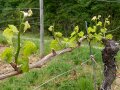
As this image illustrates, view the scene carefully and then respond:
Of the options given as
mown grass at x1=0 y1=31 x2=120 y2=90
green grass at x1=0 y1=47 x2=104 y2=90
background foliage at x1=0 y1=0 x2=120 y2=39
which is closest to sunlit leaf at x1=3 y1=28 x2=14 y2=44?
mown grass at x1=0 y1=31 x2=120 y2=90

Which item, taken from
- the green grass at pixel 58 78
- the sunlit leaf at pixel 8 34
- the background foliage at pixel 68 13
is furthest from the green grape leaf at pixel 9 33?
the background foliage at pixel 68 13

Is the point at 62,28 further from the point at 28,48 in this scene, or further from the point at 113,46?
the point at 28,48

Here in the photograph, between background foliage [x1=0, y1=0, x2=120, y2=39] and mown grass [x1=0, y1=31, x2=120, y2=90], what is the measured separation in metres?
5.57

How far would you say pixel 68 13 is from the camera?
11664mm

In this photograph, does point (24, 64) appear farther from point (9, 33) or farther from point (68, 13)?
point (68, 13)

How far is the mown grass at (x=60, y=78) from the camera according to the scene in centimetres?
426

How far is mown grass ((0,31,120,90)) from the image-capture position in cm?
426

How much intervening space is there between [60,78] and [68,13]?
7.21m

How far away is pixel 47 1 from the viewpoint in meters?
12.3

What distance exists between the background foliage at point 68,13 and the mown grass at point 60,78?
557 cm

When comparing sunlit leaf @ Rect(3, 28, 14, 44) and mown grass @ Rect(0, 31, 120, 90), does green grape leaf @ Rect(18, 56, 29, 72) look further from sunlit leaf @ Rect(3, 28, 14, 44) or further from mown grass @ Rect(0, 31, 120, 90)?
mown grass @ Rect(0, 31, 120, 90)

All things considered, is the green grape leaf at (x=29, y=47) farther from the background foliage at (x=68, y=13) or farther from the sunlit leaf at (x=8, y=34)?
the background foliage at (x=68, y=13)

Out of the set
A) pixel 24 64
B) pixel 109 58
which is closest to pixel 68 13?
pixel 109 58

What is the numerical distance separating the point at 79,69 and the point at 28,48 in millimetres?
3925
